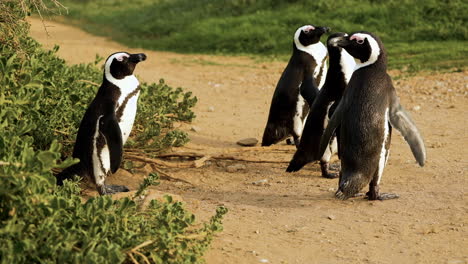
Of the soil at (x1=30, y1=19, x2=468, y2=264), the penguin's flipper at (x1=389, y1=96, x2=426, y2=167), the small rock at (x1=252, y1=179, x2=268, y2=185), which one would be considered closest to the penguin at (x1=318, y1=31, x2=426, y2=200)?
the penguin's flipper at (x1=389, y1=96, x2=426, y2=167)

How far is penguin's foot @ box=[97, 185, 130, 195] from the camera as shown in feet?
16.9

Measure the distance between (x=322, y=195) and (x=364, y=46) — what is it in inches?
41.3

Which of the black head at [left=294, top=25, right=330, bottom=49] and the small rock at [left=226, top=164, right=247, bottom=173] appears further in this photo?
the black head at [left=294, top=25, right=330, bottom=49]

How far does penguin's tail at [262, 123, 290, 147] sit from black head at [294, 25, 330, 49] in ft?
2.39

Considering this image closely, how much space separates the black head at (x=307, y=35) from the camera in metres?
6.45

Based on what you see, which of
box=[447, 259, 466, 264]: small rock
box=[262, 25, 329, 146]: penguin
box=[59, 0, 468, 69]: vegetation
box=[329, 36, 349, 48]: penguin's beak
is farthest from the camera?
box=[59, 0, 468, 69]: vegetation

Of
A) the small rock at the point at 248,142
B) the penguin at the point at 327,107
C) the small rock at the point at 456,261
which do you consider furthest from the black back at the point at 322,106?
the small rock at the point at 456,261

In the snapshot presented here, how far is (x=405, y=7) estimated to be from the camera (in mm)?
12383

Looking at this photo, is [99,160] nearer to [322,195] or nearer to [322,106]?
[322,195]

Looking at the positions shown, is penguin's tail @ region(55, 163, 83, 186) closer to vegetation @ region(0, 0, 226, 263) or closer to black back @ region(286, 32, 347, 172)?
vegetation @ region(0, 0, 226, 263)

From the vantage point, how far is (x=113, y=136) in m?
5.10

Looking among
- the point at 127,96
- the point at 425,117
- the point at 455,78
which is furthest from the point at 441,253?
the point at 455,78

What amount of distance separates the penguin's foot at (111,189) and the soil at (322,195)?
0.23 m

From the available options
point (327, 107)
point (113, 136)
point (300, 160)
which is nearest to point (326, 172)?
point (300, 160)
